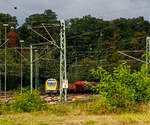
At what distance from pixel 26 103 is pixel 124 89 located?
592 cm

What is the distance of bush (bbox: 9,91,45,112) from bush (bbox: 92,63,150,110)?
13.7 feet

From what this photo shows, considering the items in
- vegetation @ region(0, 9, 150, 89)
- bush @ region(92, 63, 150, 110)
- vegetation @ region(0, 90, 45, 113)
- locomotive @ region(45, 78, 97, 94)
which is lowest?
locomotive @ region(45, 78, 97, 94)

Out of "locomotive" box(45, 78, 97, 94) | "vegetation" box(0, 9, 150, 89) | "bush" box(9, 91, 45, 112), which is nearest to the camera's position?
"bush" box(9, 91, 45, 112)

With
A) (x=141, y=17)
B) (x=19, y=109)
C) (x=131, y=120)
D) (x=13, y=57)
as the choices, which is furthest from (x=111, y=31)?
(x=131, y=120)

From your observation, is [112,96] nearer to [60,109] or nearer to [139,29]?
[60,109]

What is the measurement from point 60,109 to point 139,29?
241 ft

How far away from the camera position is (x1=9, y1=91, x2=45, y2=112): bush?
1723 centimetres

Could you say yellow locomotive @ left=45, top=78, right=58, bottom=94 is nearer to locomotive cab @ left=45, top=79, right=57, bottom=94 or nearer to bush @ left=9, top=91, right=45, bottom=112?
locomotive cab @ left=45, top=79, right=57, bottom=94

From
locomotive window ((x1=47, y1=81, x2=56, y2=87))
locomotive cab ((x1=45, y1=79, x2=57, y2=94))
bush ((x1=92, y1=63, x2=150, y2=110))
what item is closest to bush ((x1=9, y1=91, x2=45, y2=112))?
bush ((x1=92, y1=63, x2=150, y2=110))

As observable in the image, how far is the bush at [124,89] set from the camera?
47.0ft

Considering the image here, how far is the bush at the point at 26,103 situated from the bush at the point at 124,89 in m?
4.16

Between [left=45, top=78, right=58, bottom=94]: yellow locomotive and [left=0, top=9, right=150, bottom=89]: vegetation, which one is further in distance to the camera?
[left=0, top=9, right=150, bottom=89]: vegetation

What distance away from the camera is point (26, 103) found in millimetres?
17359

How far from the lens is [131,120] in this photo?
32.1 ft
